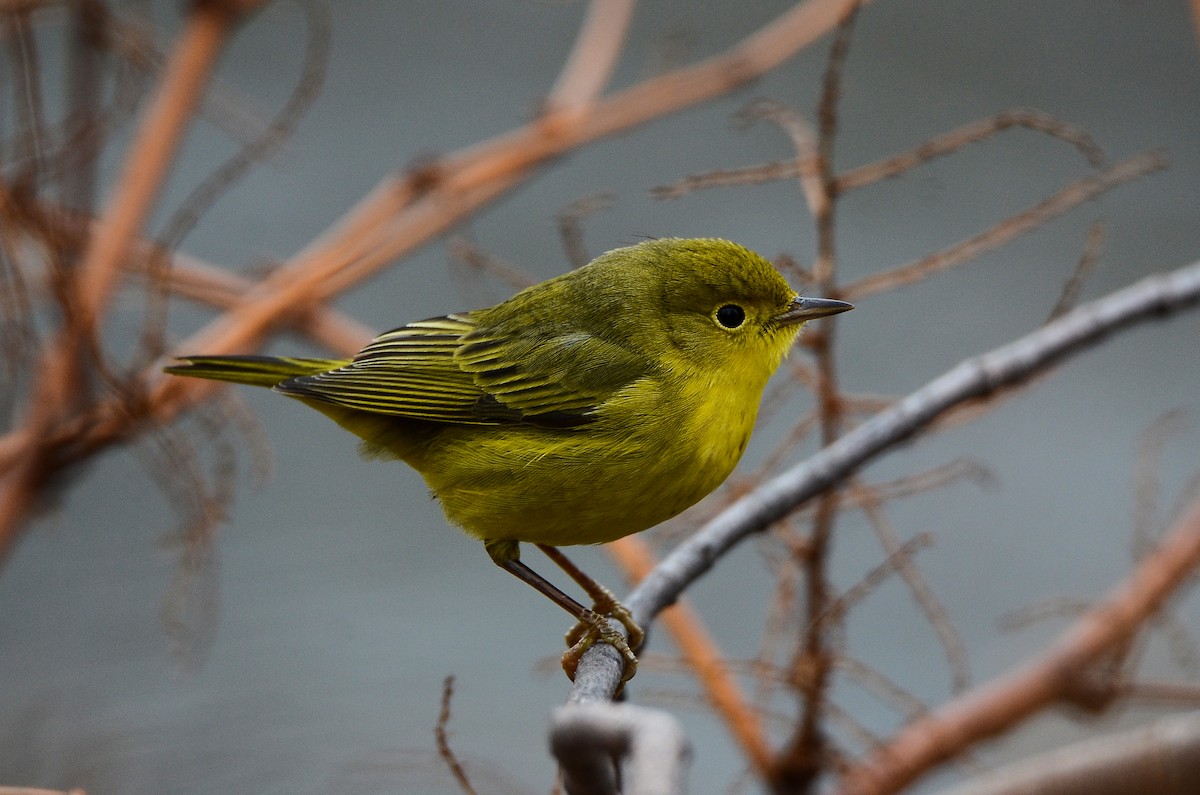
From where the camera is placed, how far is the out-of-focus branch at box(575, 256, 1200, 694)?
2.37m

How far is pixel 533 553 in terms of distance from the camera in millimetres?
4566

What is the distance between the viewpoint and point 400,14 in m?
7.53

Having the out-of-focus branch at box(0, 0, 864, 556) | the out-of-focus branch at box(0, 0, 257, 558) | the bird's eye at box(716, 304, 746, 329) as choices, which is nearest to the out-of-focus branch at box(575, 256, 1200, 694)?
the bird's eye at box(716, 304, 746, 329)

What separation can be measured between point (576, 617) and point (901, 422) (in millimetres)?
912

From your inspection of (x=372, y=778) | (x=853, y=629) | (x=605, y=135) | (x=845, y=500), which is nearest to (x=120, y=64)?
(x=605, y=135)

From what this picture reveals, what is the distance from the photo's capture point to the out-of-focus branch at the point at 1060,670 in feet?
9.21

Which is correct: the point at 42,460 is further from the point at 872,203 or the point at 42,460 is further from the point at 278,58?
the point at 872,203

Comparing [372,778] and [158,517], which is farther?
[158,517]

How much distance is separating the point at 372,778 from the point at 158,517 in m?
2.64

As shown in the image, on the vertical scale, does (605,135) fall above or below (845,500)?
above

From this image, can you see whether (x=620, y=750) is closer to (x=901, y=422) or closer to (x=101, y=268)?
(x=901, y=422)

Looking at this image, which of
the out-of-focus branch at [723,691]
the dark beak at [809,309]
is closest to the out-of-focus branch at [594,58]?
the dark beak at [809,309]

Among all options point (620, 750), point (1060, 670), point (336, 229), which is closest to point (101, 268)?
point (336, 229)

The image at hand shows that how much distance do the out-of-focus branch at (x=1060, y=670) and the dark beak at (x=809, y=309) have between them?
919 millimetres
